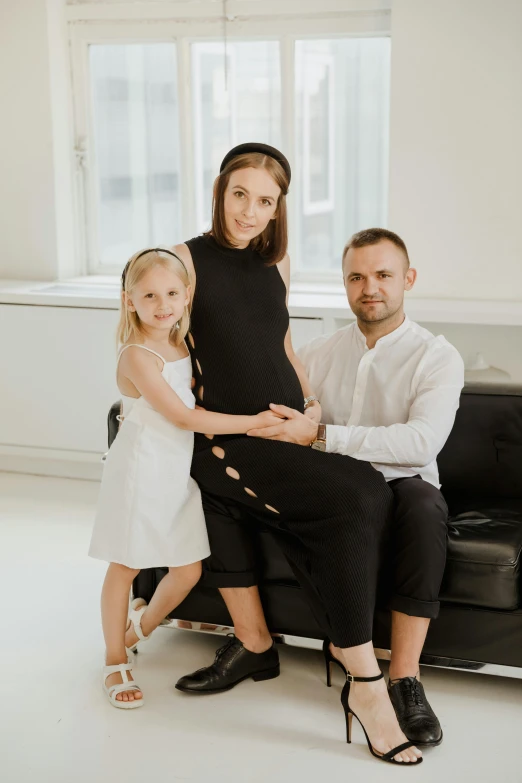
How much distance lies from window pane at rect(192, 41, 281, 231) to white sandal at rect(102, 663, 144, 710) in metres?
2.66

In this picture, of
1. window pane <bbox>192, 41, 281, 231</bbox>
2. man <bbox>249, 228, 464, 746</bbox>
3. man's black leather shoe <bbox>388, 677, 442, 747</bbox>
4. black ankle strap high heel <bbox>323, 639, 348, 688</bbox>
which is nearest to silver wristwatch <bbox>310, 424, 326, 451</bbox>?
man <bbox>249, 228, 464, 746</bbox>

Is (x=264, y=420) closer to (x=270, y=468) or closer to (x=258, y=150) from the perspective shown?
(x=270, y=468)

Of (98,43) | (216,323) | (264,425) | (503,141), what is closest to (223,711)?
(264,425)

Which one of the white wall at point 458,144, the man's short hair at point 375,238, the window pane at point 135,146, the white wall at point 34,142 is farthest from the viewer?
the window pane at point 135,146

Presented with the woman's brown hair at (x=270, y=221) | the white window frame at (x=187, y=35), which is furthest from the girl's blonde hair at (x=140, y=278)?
the white window frame at (x=187, y=35)

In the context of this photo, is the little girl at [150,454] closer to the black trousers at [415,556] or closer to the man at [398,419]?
the man at [398,419]

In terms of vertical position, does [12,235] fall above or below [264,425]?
above

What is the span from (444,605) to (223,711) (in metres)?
0.61

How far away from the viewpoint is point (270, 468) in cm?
236

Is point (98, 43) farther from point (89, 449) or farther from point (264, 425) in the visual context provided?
point (264, 425)

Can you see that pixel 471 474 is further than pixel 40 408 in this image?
No

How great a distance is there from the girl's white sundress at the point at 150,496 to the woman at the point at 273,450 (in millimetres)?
67

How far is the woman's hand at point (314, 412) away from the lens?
255cm

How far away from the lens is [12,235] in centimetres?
457
